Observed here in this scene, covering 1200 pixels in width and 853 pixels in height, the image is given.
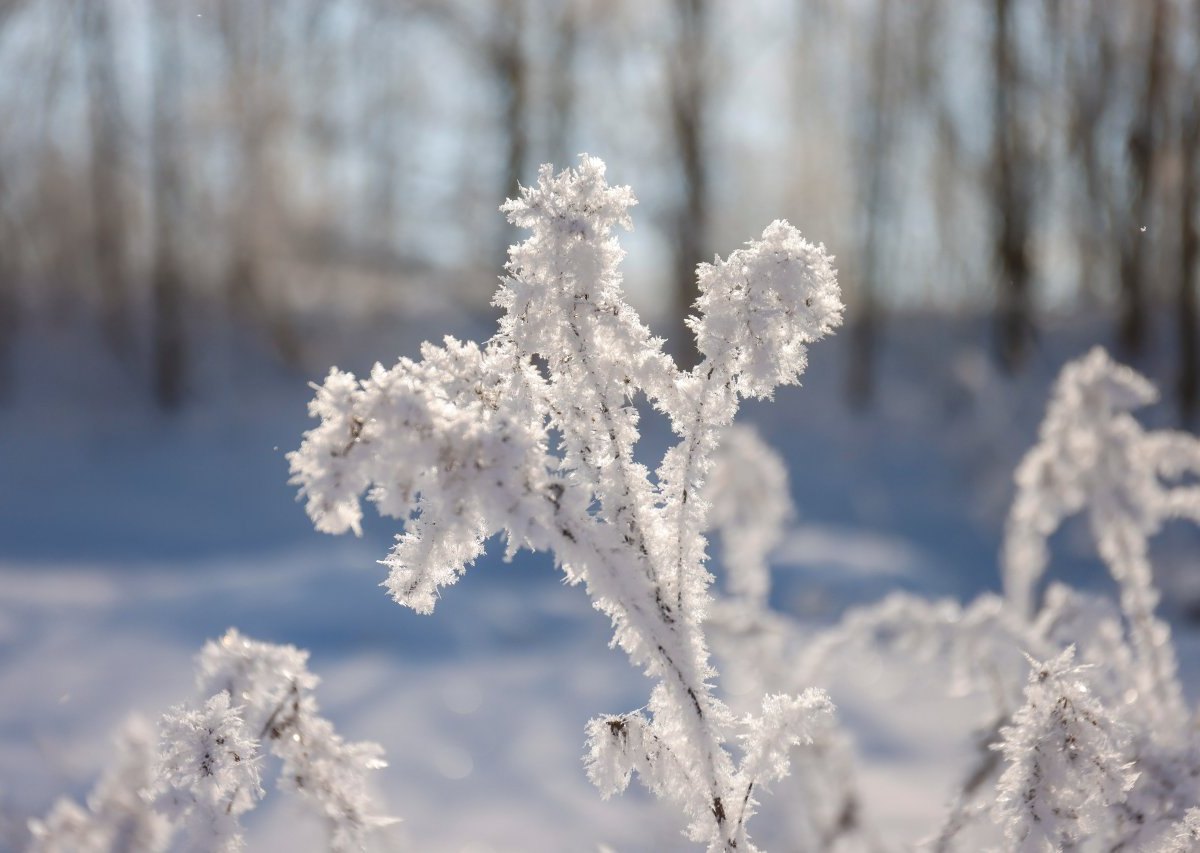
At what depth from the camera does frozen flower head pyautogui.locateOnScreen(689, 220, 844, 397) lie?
0.88m

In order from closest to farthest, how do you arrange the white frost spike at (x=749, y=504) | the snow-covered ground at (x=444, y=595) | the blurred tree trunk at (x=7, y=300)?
the white frost spike at (x=749, y=504)
the snow-covered ground at (x=444, y=595)
the blurred tree trunk at (x=7, y=300)

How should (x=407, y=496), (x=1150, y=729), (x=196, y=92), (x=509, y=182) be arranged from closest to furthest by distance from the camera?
(x=407, y=496)
(x=1150, y=729)
(x=196, y=92)
(x=509, y=182)

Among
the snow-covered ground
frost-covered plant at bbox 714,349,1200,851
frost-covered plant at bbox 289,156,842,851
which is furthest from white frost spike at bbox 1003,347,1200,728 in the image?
frost-covered plant at bbox 289,156,842,851

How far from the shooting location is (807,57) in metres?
10.3

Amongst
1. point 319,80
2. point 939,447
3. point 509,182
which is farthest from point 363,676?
point 319,80

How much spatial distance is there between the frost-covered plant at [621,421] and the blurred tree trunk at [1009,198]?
872 cm

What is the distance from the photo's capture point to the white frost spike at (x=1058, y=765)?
918 mm

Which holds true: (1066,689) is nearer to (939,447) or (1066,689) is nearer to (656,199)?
(939,447)

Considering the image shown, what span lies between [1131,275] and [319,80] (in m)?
8.43

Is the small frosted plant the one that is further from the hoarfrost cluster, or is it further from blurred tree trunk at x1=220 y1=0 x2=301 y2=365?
blurred tree trunk at x1=220 y1=0 x2=301 y2=365

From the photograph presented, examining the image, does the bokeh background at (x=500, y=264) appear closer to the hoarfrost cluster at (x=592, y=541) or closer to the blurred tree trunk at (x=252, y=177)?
the blurred tree trunk at (x=252, y=177)

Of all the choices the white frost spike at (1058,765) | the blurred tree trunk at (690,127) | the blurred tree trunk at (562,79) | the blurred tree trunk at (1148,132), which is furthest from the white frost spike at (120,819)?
the blurred tree trunk at (562,79)

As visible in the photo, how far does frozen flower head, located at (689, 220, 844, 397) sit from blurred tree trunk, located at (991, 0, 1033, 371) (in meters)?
8.71

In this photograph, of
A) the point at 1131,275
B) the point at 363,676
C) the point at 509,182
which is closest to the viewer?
the point at 363,676
